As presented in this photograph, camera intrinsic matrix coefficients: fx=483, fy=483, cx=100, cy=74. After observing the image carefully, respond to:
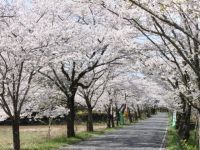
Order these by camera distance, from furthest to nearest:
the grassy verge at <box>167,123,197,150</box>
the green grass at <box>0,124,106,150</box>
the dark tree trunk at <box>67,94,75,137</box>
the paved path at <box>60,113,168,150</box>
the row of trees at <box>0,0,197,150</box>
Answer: the dark tree trunk at <box>67,94,75,137</box> → the green grass at <box>0,124,106,150</box> → the paved path at <box>60,113,168,150</box> → the grassy verge at <box>167,123,197,150</box> → the row of trees at <box>0,0,197,150</box>

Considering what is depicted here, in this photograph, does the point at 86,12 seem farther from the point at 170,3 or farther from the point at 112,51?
the point at 170,3

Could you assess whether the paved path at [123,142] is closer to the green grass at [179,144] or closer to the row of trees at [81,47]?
the green grass at [179,144]

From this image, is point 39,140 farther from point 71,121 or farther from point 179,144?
point 179,144

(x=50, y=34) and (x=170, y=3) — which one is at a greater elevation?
(x=50, y=34)

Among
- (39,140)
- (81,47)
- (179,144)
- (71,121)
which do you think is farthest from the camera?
(71,121)

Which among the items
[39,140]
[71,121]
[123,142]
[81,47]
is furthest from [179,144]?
[71,121]

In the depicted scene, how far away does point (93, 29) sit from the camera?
30.2m

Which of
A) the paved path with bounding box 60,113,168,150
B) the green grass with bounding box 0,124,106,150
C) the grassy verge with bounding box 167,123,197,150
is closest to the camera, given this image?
the grassy verge with bounding box 167,123,197,150

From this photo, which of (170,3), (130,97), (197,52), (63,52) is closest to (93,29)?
(63,52)

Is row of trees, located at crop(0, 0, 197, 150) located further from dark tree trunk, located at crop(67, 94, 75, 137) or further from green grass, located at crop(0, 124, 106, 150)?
green grass, located at crop(0, 124, 106, 150)

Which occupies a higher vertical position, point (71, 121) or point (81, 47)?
point (81, 47)

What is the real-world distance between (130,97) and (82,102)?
1994cm

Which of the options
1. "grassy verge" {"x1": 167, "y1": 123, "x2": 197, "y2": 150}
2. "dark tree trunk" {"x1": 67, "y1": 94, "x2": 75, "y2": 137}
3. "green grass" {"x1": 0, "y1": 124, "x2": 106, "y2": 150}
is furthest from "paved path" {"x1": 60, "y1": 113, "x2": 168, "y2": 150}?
"dark tree trunk" {"x1": 67, "y1": 94, "x2": 75, "y2": 137}

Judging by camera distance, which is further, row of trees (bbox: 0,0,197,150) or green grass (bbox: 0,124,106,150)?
green grass (bbox: 0,124,106,150)
